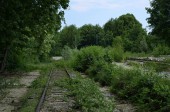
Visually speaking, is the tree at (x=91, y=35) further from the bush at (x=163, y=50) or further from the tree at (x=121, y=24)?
the bush at (x=163, y=50)

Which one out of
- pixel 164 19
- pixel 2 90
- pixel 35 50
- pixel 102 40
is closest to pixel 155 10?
pixel 164 19

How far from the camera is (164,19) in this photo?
2474 inches

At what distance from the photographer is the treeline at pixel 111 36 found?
109 metres

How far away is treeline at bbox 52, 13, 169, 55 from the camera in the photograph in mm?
108775

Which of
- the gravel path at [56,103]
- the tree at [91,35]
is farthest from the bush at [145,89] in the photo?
the tree at [91,35]

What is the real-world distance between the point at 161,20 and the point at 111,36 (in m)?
76.0

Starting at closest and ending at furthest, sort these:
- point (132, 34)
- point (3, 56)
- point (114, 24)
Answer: point (3, 56), point (132, 34), point (114, 24)

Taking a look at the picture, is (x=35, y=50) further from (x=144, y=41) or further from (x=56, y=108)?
(x=144, y=41)

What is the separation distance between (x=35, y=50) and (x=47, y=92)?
115 feet

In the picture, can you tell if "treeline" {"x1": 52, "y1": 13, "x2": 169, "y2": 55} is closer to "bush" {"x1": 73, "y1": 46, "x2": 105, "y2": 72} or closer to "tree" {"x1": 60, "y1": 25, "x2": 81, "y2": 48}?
"tree" {"x1": 60, "y1": 25, "x2": 81, "y2": 48}

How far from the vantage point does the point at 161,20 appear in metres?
63.8

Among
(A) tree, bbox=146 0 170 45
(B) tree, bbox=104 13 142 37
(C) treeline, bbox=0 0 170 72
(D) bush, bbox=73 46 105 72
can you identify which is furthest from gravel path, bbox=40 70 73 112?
(B) tree, bbox=104 13 142 37

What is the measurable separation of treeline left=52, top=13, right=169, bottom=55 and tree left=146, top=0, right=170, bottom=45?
30.8m

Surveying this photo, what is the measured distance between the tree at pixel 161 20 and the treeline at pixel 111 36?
30773 millimetres
